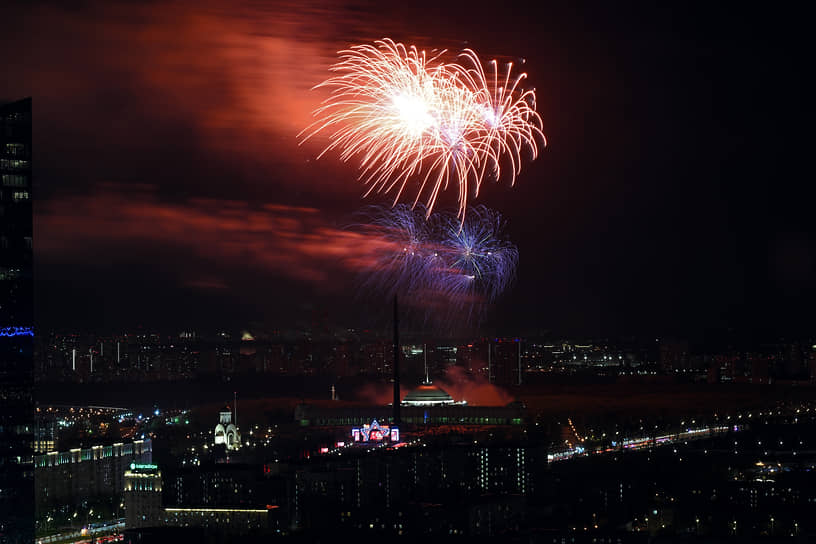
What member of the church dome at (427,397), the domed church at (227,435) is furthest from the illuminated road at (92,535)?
the church dome at (427,397)

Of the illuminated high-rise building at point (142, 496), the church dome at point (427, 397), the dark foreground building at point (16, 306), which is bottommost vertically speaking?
the illuminated high-rise building at point (142, 496)

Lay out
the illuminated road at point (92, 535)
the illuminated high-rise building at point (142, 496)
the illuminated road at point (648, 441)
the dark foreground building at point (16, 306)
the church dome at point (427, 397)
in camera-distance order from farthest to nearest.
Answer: the church dome at point (427, 397) < the illuminated road at point (648, 441) < the illuminated high-rise building at point (142, 496) < the illuminated road at point (92, 535) < the dark foreground building at point (16, 306)

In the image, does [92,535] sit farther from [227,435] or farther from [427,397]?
[427,397]

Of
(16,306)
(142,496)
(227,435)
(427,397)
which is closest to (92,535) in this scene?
(142,496)

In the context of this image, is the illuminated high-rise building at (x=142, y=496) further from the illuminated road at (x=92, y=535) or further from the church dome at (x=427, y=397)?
the church dome at (x=427, y=397)

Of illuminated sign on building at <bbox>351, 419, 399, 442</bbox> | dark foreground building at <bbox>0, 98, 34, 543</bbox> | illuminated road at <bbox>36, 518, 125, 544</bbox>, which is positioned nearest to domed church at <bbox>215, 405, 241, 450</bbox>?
illuminated sign on building at <bbox>351, 419, 399, 442</bbox>

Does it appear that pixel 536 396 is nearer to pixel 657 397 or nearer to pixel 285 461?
pixel 657 397

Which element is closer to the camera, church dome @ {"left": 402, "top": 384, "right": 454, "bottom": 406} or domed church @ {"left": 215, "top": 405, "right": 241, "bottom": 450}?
domed church @ {"left": 215, "top": 405, "right": 241, "bottom": 450}

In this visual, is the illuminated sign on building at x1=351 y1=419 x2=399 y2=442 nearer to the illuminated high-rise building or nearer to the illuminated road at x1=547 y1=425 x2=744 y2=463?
the illuminated road at x1=547 y1=425 x2=744 y2=463
